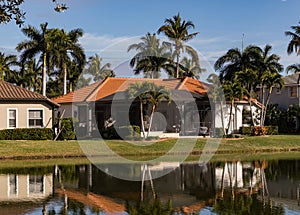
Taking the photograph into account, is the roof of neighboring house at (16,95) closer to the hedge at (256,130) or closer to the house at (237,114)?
the house at (237,114)

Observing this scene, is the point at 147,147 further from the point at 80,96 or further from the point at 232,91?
the point at 80,96

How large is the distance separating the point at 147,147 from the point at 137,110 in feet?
26.7

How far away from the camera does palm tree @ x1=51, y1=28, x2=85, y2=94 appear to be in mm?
50906

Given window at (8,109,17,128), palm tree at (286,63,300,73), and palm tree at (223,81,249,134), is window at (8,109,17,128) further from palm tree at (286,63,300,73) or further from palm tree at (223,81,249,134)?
palm tree at (286,63,300,73)

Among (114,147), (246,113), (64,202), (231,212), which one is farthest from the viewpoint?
(246,113)

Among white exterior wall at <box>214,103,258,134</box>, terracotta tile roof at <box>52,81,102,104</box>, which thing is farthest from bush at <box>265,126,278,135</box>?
terracotta tile roof at <box>52,81,102,104</box>

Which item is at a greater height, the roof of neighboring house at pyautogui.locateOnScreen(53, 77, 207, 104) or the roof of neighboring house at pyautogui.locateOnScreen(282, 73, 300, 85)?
the roof of neighboring house at pyautogui.locateOnScreen(282, 73, 300, 85)

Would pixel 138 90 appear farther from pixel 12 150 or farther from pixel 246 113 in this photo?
pixel 246 113

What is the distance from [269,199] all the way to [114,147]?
18.9 metres

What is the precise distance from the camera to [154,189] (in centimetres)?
2042

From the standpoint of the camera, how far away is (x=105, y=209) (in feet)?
51.9

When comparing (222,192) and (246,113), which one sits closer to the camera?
(222,192)

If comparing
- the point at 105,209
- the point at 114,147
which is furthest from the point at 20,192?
the point at 114,147

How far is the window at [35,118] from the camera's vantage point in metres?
39.7
